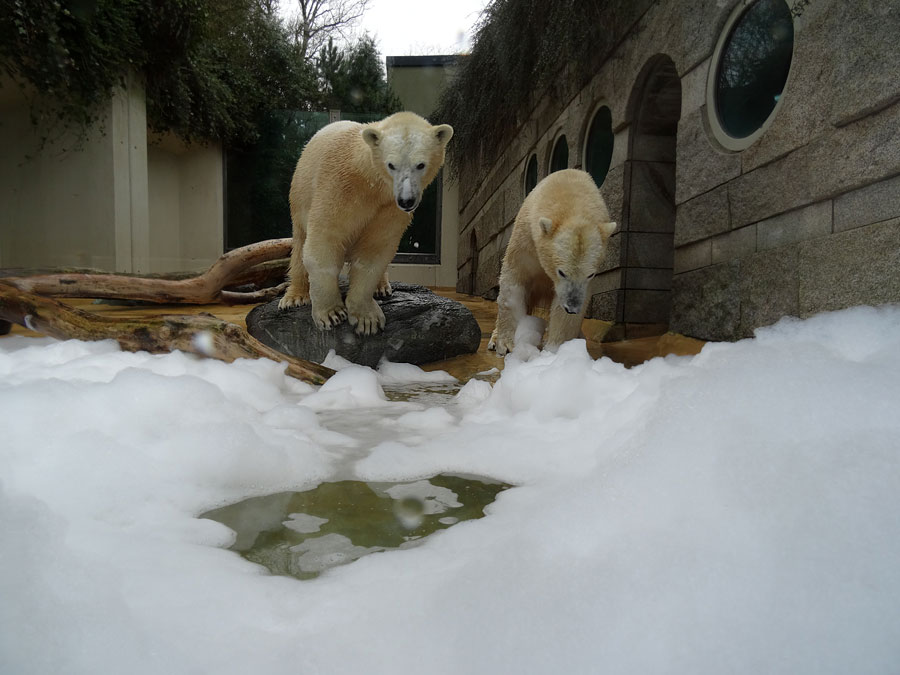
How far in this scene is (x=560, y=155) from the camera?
5602 mm

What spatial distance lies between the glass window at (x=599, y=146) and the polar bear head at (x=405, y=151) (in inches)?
89.1

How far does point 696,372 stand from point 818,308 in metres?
0.99

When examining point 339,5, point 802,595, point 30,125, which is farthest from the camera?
point 339,5

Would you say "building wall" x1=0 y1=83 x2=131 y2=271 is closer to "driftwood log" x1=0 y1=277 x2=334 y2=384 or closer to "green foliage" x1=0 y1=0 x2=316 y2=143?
"green foliage" x1=0 y1=0 x2=316 y2=143

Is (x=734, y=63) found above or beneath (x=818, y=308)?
above

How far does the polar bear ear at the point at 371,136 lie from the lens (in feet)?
8.62

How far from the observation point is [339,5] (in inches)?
462

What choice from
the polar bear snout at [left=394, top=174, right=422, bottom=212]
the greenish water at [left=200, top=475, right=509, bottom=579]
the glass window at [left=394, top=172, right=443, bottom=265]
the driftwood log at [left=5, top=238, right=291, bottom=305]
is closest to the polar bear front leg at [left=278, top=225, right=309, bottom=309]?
the polar bear snout at [left=394, top=174, right=422, bottom=212]

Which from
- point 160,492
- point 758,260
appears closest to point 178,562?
point 160,492

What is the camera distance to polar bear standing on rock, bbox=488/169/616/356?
289 centimetres

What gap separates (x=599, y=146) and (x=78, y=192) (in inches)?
263

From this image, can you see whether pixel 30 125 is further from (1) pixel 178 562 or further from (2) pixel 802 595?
(2) pixel 802 595

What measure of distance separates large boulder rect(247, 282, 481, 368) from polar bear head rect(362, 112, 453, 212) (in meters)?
1.06

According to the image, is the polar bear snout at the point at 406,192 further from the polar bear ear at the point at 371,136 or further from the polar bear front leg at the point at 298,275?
the polar bear front leg at the point at 298,275
